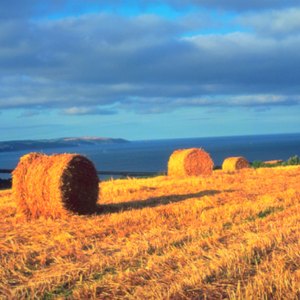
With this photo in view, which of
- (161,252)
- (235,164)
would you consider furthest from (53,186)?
(235,164)

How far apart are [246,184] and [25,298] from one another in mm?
14270

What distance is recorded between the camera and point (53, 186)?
12.8m

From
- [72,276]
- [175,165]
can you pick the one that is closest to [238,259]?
[72,276]

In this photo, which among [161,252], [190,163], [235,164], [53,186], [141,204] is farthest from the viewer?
[235,164]

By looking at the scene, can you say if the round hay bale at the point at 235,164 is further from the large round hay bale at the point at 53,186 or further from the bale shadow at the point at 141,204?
the large round hay bale at the point at 53,186

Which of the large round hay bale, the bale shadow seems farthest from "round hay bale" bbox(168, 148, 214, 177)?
the large round hay bale

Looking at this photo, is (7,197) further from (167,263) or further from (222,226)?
(167,263)

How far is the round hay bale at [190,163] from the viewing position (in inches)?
1029

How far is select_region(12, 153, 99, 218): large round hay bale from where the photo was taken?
1286 cm

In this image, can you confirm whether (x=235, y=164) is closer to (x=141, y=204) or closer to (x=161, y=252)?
(x=141, y=204)

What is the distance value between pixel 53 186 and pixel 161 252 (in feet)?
19.8

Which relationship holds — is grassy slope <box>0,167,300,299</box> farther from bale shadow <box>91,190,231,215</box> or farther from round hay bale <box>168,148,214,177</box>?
round hay bale <box>168,148,214,177</box>

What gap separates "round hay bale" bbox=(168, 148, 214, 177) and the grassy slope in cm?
1220

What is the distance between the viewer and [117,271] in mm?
6277
